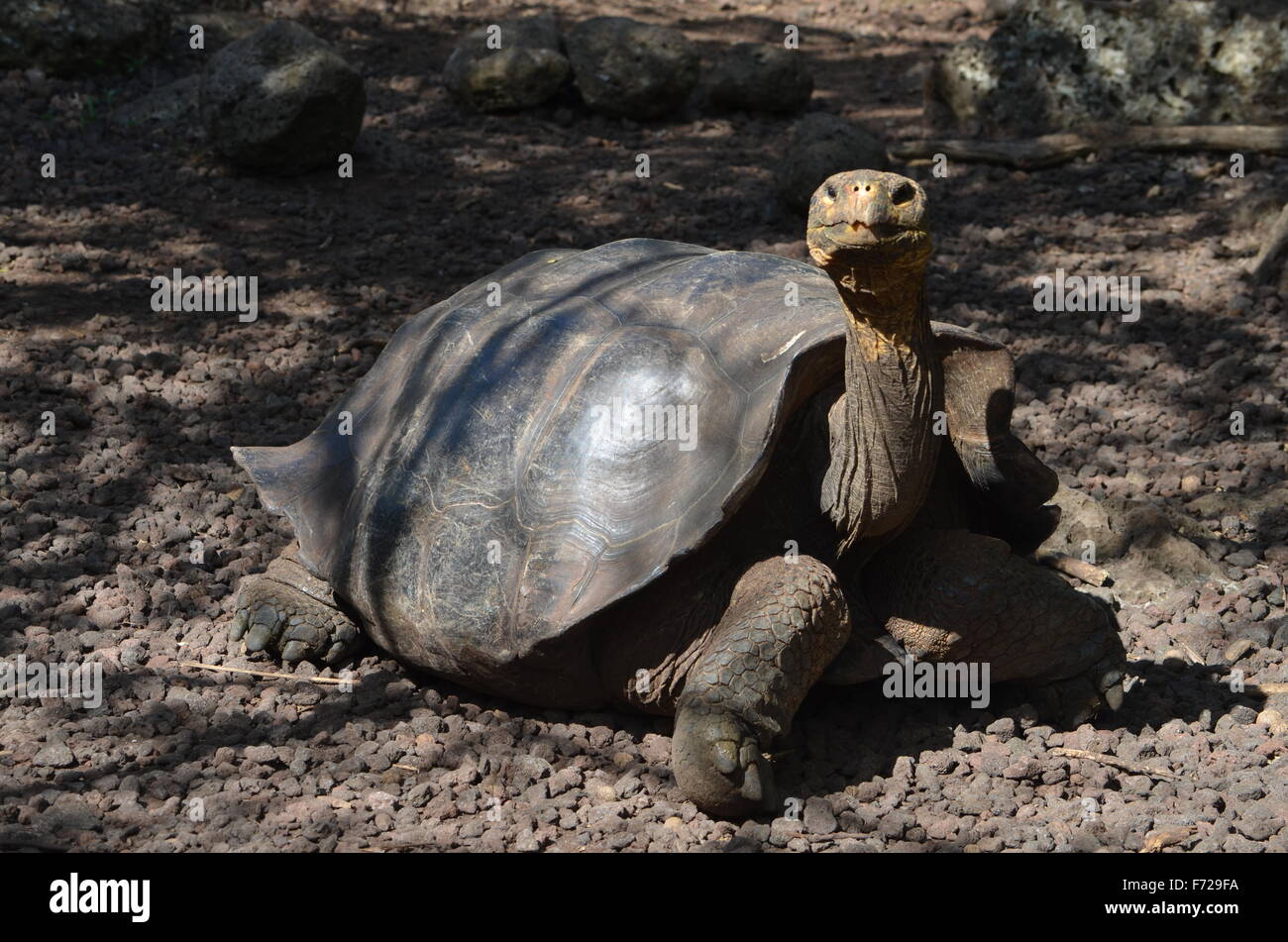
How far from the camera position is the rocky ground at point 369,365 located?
3240 mm

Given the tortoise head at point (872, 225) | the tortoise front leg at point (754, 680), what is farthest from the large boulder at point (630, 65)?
the tortoise head at point (872, 225)

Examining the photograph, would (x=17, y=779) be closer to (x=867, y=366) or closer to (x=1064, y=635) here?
(x=867, y=366)

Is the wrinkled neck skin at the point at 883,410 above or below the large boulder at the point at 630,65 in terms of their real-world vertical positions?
below

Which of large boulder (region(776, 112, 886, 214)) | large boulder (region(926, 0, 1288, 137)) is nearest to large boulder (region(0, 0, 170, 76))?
large boulder (region(776, 112, 886, 214))

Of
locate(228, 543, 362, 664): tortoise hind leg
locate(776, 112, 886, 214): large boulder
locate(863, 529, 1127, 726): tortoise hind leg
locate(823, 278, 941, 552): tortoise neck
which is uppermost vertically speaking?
locate(776, 112, 886, 214): large boulder

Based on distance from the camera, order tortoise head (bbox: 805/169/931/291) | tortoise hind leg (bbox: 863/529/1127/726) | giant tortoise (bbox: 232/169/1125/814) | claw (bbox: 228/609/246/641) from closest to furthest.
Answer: tortoise head (bbox: 805/169/931/291) → giant tortoise (bbox: 232/169/1125/814) → tortoise hind leg (bbox: 863/529/1127/726) → claw (bbox: 228/609/246/641)

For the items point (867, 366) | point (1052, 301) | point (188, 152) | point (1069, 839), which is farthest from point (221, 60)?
point (1069, 839)

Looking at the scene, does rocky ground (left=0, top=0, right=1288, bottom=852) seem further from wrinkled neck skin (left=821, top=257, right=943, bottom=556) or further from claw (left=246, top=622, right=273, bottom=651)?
wrinkled neck skin (left=821, top=257, right=943, bottom=556)

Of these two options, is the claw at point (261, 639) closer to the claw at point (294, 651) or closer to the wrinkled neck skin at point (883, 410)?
the claw at point (294, 651)

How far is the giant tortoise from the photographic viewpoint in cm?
320

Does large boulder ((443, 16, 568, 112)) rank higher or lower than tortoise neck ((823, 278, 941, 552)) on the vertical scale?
higher

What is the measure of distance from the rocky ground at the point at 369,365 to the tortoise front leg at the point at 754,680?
135mm

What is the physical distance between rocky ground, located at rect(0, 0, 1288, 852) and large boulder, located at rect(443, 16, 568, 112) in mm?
143

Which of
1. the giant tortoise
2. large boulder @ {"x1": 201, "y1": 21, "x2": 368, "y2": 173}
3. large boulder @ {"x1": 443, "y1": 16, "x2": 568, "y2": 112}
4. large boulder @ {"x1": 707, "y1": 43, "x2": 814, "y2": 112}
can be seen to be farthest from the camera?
large boulder @ {"x1": 707, "y1": 43, "x2": 814, "y2": 112}
